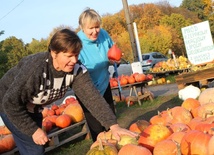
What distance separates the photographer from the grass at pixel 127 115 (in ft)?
19.0

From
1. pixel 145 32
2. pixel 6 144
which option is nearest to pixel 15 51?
pixel 145 32

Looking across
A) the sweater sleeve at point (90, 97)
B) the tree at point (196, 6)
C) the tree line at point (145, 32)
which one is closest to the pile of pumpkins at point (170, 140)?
the sweater sleeve at point (90, 97)

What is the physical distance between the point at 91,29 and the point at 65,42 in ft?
3.52

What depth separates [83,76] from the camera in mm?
2873

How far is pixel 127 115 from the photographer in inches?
313

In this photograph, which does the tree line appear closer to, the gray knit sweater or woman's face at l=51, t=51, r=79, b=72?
the gray knit sweater

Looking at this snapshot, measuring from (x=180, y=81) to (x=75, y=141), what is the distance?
9.15ft

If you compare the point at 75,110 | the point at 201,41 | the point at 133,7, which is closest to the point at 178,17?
the point at 133,7

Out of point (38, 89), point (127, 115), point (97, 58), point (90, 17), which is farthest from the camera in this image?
point (127, 115)

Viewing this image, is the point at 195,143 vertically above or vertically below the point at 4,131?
above

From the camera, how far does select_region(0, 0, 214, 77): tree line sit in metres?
32.0

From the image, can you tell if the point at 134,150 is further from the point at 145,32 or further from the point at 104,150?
the point at 145,32

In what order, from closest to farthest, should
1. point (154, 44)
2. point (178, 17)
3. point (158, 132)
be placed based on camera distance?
point (158, 132) → point (154, 44) → point (178, 17)

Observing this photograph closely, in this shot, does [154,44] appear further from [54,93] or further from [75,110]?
[54,93]
